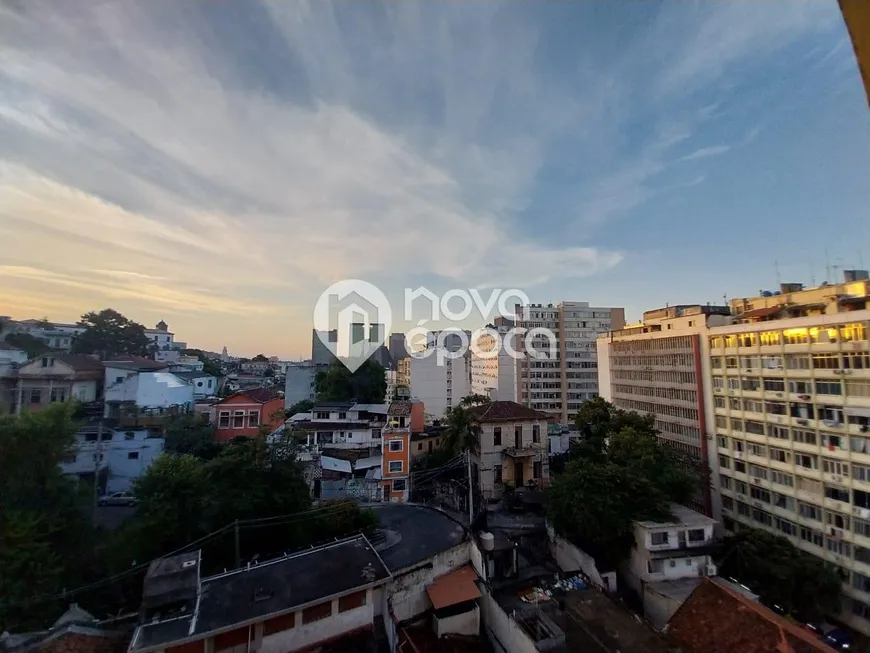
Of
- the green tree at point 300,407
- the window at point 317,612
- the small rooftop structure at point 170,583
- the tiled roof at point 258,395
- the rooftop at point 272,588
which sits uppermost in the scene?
the tiled roof at point 258,395

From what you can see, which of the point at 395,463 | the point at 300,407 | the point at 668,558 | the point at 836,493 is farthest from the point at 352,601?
the point at 300,407

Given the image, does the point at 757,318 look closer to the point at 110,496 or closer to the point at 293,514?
the point at 293,514

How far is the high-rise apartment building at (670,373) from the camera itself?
21.2 metres

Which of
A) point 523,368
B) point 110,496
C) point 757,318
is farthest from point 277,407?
point 757,318

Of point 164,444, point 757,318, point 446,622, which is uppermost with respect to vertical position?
point 757,318

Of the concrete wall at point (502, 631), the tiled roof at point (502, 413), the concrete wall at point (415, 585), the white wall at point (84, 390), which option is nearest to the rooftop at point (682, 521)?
the concrete wall at point (502, 631)

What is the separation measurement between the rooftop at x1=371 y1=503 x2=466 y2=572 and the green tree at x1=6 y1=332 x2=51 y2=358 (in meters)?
25.6

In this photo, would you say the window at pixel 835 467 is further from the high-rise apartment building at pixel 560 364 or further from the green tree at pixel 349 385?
the green tree at pixel 349 385

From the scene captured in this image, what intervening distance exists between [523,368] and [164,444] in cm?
2882

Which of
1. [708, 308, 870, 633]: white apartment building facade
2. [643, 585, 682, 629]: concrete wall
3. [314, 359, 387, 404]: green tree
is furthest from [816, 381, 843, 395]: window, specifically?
[314, 359, 387, 404]: green tree

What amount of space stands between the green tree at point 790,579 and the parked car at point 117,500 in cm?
2362

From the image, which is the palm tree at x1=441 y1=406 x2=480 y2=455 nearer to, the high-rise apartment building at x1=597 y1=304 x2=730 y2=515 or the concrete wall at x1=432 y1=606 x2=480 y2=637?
the concrete wall at x1=432 y1=606 x2=480 y2=637

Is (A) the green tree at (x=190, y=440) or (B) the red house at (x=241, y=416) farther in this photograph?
(B) the red house at (x=241, y=416)

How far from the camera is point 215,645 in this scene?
8578 millimetres
